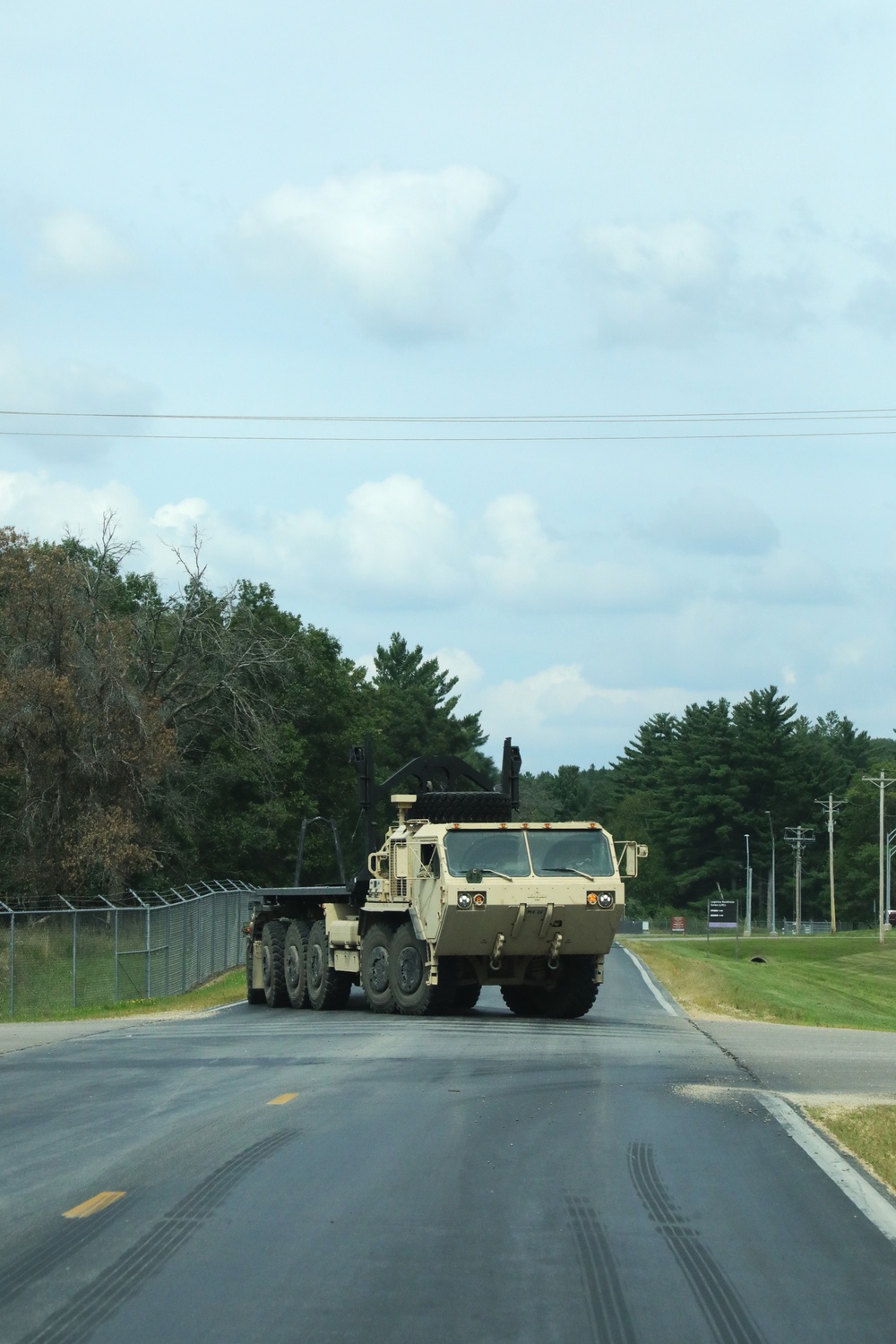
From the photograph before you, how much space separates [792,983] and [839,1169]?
4206 cm

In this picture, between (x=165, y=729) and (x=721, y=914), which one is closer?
(x=165, y=729)

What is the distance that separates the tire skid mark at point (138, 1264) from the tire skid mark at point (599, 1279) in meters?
1.83

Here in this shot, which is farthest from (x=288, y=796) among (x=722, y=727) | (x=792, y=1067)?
(x=722, y=727)

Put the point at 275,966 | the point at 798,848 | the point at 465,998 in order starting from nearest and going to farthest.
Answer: the point at 465,998
the point at 275,966
the point at 798,848

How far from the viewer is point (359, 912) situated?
980 inches

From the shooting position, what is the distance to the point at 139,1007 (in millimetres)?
27656

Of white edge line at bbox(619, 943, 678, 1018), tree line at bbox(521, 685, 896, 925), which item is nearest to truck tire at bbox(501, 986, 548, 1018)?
white edge line at bbox(619, 943, 678, 1018)

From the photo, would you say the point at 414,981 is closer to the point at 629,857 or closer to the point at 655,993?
the point at 629,857

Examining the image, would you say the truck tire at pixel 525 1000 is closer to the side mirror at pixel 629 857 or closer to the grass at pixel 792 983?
the side mirror at pixel 629 857

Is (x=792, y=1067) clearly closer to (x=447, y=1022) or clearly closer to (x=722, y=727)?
(x=447, y=1022)

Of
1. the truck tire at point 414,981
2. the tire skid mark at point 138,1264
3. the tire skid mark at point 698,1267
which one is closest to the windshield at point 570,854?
the truck tire at point 414,981

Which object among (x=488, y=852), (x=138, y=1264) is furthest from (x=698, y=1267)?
(x=488, y=852)

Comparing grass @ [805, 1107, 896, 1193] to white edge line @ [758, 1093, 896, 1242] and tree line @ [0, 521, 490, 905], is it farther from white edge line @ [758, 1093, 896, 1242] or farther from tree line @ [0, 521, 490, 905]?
tree line @ [0, 521, 490, 905]

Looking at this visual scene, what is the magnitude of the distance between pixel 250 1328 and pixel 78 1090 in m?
7.97
